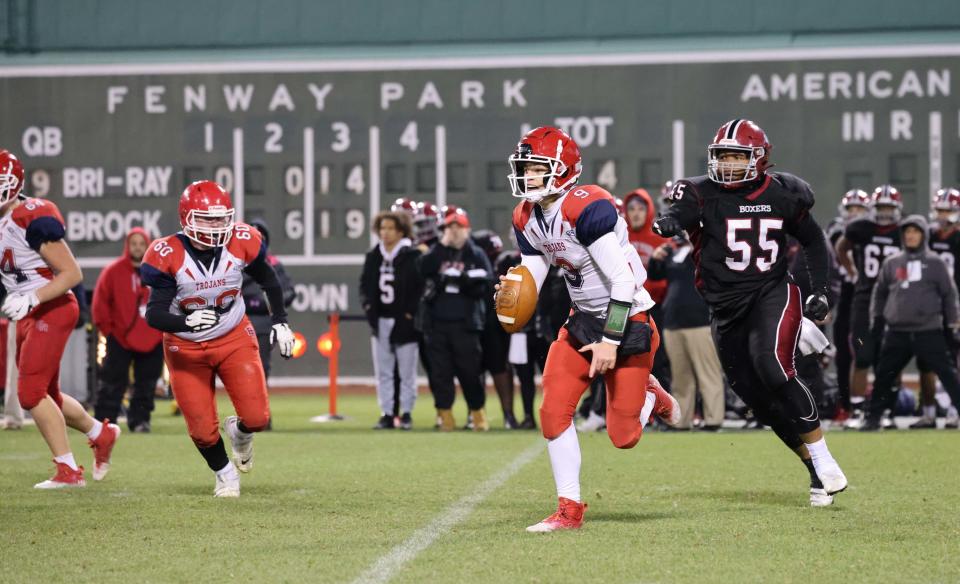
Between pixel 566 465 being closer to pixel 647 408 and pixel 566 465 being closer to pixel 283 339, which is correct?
pixel 647 408

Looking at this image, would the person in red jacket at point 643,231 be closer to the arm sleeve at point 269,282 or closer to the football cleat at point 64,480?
the arm sleeve at point 269,282

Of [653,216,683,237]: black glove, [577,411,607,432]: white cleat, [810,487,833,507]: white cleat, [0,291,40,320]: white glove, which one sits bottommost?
[577,411,607,432]: white cleat

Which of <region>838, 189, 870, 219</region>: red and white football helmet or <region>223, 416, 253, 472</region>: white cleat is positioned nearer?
<region>223, 416, 253, 472</region>: white cleat

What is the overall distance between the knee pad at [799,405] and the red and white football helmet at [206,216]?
2843 mm

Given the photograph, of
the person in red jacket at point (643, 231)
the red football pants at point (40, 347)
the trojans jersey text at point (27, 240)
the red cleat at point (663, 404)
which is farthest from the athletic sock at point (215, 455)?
the person in red jacket at point (643, 231)

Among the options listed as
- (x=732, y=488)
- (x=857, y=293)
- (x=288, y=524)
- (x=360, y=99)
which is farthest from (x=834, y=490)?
(x=360, y=99)

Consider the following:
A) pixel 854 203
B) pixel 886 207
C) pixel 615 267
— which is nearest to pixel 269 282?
pixel 615 267

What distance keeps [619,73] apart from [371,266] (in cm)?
605

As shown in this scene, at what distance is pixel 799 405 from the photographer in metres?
6.77

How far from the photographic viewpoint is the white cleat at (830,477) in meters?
6.67

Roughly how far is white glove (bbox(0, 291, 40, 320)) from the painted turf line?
8.36 feet

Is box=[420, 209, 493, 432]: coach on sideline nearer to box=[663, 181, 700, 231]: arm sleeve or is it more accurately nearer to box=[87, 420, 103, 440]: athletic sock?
box=[87, 420, 103, 440]: athletic sock

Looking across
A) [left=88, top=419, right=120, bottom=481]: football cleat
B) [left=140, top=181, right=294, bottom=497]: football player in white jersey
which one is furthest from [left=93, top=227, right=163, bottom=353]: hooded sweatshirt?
[left=140, top=181, right=294, bottom=497]: football player in white jersey

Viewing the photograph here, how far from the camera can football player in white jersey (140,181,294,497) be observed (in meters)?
7.32
